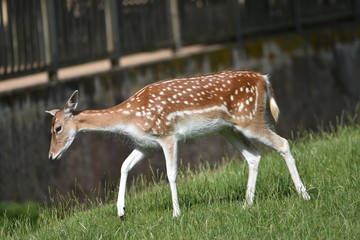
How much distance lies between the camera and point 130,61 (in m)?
13.9

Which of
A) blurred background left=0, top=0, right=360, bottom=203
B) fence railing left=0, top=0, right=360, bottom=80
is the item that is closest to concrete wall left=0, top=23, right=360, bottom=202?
blurred background left=0, top=0, right=360, bottom=203

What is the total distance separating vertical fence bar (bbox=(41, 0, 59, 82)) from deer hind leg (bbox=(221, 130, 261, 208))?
340cm

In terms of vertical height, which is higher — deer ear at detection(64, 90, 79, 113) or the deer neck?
deer ear at detection(64, 90, 79, 113)

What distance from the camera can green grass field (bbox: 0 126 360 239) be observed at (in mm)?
6676

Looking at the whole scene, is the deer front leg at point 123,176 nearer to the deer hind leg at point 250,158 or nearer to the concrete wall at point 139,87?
the deer hind leg at point 250,158

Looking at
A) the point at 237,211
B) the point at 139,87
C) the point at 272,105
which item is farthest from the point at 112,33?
the point at 237,211

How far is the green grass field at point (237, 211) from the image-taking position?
263 inches

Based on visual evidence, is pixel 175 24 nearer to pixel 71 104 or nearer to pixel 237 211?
pixel 71 104

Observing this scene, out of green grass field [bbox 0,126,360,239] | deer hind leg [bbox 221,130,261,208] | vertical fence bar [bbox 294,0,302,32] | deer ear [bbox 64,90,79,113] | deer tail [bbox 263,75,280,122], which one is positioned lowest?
A: green grass field [bbox 0,126,360,239]

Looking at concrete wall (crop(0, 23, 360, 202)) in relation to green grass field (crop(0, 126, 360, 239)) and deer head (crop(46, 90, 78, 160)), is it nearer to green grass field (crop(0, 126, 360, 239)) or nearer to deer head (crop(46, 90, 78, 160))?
green grass field (crop(0, 126, 360, 239))

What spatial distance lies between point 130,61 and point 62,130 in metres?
6.65

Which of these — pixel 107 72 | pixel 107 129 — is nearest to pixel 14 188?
pixel 107 72

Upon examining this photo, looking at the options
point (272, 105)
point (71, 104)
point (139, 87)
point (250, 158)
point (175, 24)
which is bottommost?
point (250, 158)

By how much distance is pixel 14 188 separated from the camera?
10234 millimetres
